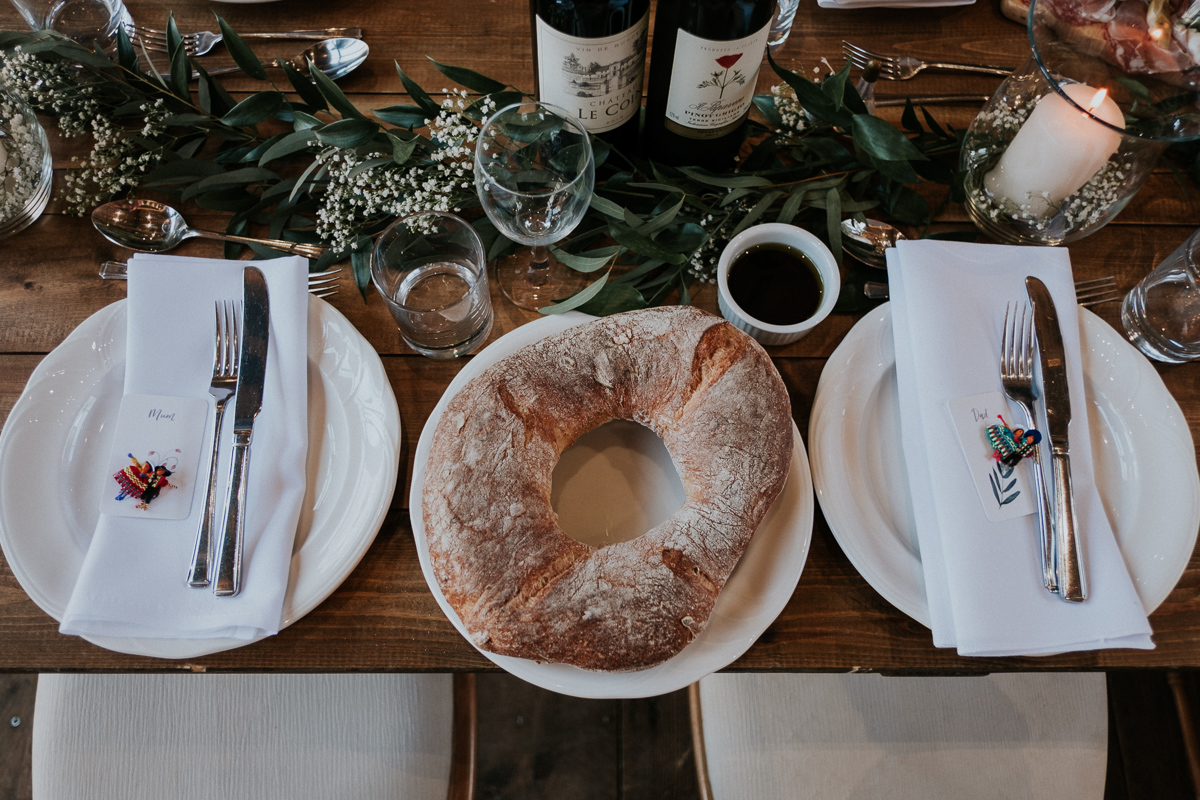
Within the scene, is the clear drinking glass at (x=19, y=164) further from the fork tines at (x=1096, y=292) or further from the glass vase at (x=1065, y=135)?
the fork tines at (x=1096, y=292)

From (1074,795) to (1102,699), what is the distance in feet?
0.59

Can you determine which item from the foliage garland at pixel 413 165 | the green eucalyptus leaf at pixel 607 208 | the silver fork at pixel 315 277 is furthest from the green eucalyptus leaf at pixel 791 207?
the silver fork at pixel 315 277

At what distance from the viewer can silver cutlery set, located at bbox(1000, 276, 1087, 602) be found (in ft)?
2.87

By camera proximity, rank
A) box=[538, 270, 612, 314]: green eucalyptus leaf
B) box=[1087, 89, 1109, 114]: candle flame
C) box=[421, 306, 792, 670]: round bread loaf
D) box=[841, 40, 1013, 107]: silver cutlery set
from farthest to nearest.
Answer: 1. box=[841, 40, 1013, 107]: silver cutlery set
2. box=[538, 270, 612, 314]: green eucalyptus leaf
3. box=[1087, 89, 1109, 114]: candle flame
4. box=[421, 306, 792, 670]: round bread loaf

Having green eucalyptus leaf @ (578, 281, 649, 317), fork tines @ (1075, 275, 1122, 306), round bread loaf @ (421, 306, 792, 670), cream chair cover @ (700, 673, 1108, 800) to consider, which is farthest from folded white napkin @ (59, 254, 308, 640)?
fork tines @ (1075, 275, 1122, 306)

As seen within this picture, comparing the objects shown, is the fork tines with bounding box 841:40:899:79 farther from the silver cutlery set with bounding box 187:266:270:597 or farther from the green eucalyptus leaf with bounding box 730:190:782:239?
the silver cutlery set with bounding box 187:266:270:597

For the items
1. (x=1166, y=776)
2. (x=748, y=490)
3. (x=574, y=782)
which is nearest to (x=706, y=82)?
(x=748, y=490)

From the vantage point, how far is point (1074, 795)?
3.85ft

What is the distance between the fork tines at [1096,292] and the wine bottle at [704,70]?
0.61 metres

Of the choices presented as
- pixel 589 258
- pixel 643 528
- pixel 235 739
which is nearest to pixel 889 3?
pixel 589 258

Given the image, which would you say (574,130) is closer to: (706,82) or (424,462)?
(706,82)

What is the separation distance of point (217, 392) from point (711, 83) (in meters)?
0.82

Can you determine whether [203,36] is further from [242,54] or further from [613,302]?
[613,302]

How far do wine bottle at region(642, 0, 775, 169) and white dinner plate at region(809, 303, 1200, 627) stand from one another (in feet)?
1.23
